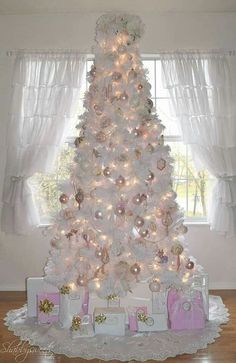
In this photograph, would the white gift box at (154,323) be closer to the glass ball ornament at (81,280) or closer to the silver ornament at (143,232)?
the glass ball ornament at (81,280)

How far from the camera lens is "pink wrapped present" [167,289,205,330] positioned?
10.4ft

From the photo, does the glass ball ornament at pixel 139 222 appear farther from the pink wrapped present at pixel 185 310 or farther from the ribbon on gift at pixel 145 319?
the ribbon on gift at pixel 145 319

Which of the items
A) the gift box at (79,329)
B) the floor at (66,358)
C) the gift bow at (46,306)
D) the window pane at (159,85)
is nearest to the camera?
the floor at (66,358)

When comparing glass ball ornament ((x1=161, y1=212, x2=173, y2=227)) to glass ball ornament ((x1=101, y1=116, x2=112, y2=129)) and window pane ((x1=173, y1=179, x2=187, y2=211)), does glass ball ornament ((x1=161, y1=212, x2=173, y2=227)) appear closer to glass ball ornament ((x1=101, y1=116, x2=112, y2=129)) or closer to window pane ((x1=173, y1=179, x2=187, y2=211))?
glass ball ornament ((x1=101, y1=116, x2=112, y2=129))

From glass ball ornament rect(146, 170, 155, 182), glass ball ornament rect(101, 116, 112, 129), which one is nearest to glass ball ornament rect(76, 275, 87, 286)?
glass ball ornament rect(146, 170, 155, 182)

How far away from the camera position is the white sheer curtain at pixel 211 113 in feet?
13.1

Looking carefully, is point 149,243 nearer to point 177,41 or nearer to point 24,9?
point 177,41

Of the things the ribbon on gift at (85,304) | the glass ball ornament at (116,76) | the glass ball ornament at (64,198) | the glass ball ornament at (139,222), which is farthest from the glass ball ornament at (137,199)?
the glass ball ornament at (116,76)

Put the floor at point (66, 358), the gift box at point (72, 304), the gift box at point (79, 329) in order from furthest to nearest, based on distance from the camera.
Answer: the gift box at point (72, 304) < the gift box at point (79, 329) < the floor at point (66, 358)

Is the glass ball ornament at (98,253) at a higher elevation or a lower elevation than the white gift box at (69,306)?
higher

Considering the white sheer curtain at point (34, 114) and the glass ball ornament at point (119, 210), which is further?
the white sheer curtain at point (34, 114)

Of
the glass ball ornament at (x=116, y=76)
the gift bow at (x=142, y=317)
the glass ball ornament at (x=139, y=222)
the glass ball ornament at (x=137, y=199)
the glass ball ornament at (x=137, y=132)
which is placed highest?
the glass ball ornament at (x=116, y=76)

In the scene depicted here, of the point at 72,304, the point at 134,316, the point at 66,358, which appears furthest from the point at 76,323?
the point at 134,316

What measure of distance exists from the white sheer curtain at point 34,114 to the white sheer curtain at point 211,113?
0.93 metres
